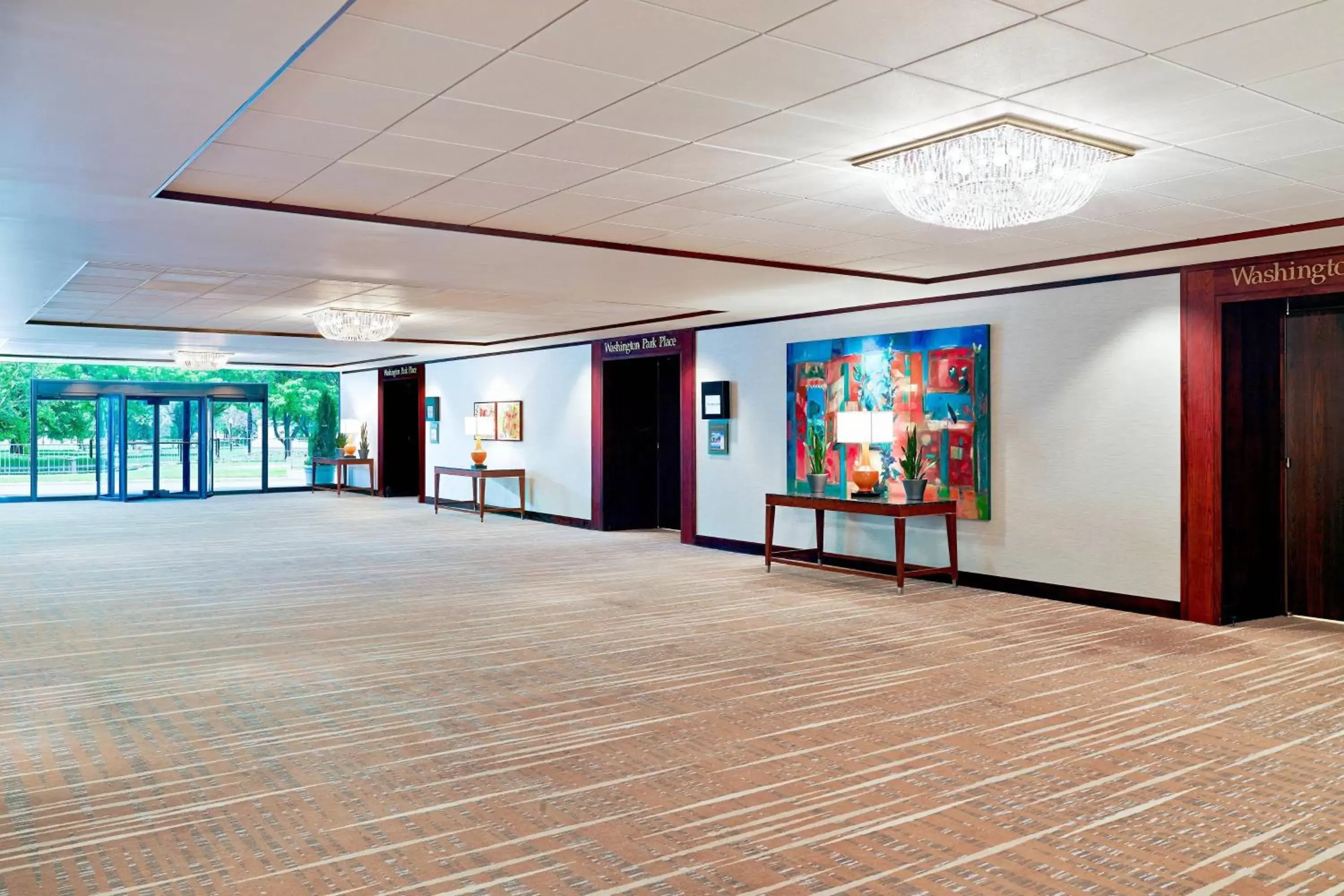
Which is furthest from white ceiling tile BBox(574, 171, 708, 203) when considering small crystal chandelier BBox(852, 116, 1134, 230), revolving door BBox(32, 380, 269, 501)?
revolving door BBox(32, 380, 269, 501)

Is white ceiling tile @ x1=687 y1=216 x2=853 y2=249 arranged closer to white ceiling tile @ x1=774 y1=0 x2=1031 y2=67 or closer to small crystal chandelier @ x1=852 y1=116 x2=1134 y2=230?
small crystal chandelier @ x1=852 y1=116 x2=1134 y2=230

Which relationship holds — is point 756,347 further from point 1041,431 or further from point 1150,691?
point 1150,691

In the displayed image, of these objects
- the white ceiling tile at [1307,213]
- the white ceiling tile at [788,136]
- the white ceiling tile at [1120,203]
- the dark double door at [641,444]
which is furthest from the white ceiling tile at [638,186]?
the dark double door at [641,444]

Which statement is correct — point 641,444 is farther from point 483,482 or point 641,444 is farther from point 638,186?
point 638,186

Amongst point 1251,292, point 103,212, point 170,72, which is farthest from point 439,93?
point 1251,292

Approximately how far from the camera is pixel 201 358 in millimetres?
17000

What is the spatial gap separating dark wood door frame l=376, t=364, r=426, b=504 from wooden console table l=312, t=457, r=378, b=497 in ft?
1.22

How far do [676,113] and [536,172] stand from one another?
43.8 inches

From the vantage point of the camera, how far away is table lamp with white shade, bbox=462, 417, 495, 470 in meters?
15.9

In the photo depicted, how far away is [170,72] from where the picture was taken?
324cm

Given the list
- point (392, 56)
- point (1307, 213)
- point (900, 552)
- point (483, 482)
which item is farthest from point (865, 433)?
point (483, 482)

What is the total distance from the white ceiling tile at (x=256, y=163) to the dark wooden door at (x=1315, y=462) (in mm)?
6849

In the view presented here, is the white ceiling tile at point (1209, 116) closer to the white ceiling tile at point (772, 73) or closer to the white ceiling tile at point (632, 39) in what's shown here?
the white ceiling tile at point (772, 73)

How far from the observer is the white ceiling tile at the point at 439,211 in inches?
220
